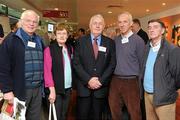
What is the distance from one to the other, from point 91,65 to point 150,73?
0.67 m

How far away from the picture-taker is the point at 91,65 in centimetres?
333

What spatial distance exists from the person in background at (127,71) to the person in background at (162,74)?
0.30 m

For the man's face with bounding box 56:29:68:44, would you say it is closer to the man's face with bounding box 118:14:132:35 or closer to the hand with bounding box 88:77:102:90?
the hand with bounding box 88:77:102:90

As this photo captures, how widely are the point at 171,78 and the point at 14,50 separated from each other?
64.1 inches

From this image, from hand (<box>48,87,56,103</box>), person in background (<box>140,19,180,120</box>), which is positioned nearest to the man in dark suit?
hand (<box>48,87,56,103</box>)

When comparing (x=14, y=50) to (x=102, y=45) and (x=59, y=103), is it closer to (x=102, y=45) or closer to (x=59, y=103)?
(x=59, y=103)

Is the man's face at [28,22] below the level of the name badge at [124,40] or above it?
above

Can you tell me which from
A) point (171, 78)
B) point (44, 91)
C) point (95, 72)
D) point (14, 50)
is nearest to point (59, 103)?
point (44, 91)

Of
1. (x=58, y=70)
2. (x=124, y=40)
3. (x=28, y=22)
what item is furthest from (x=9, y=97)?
(x=124, y=40)

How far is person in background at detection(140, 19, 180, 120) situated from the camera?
2.99 metres

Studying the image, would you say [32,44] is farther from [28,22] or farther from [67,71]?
[67,71]

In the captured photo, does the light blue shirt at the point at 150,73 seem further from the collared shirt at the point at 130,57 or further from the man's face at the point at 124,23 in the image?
the man's face at the point at 124,23

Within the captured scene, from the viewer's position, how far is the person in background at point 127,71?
344 centimetres

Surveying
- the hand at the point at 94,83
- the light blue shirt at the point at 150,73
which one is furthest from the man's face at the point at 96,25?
the light blue shirt at the point at 150,73
